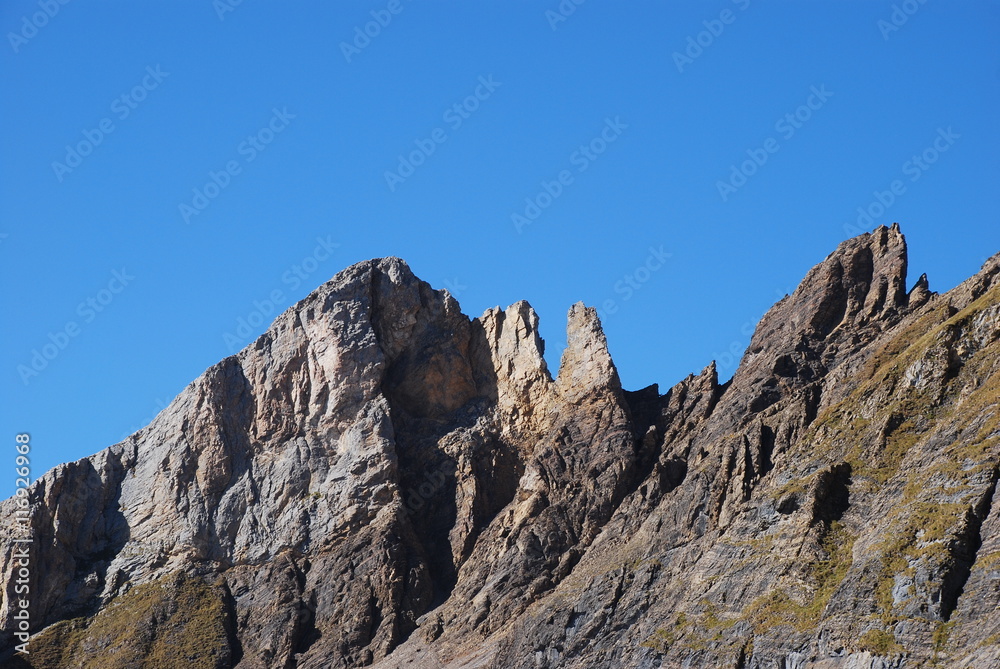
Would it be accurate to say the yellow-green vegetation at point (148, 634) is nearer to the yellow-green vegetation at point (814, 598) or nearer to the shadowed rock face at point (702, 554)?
the shadowed rock face at point (702, 554)

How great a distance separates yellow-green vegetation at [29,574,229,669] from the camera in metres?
191

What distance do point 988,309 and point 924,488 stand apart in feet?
91.5

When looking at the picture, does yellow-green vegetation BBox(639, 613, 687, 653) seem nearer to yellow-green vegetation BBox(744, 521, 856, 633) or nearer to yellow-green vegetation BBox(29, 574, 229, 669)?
yellow-green vegetation BBox(744, 521, 856, 633)

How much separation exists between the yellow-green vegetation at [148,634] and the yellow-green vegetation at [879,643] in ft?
259

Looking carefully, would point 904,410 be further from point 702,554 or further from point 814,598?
point 814,598

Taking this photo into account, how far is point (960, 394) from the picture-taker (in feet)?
542

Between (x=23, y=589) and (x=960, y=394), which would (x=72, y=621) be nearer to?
(x=23, y=589)

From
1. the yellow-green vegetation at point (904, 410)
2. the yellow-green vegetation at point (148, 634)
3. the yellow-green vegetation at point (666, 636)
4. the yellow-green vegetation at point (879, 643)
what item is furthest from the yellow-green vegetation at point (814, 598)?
the yellow-green vegetation at point (148, 634)

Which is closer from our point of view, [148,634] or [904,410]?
[904,410]

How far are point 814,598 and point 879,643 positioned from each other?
43.2 feet

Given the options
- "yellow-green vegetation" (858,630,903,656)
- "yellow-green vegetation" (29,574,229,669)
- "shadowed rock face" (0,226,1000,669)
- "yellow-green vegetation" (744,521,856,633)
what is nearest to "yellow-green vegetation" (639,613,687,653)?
"shadowed rock face" (0,226,1000,669)

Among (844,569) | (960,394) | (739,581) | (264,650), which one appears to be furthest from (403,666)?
(960,394)

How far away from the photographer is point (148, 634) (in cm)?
19350

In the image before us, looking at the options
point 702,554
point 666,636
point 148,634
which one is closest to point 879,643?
point 666,636
